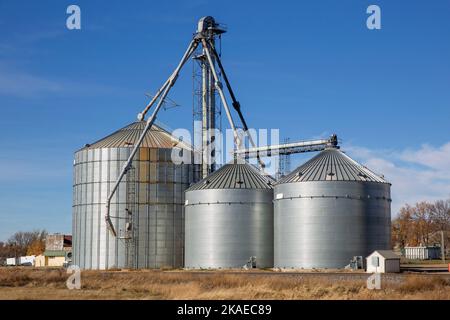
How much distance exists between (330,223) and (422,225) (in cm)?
12291

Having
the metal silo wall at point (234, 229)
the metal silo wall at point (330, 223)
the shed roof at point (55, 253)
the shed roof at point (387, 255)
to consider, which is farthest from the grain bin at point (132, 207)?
the shed roof at point (55, 253)

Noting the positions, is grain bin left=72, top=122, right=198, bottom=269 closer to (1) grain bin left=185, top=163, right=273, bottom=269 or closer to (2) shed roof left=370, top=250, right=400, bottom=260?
(1) grain bin left=185, top=163, right=273, bottom=269

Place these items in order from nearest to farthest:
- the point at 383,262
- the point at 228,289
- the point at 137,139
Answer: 1. the point at 228,289
2. the point at 383,262
3. the point at 137,139

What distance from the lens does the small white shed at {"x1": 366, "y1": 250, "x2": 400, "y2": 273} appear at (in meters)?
70.7

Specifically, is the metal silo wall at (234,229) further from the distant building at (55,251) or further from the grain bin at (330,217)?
the distant building at (55,251)

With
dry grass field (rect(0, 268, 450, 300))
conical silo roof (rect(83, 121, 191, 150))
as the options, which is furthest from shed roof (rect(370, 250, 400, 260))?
conical silo roof (rect(83, 121, 191, 150))

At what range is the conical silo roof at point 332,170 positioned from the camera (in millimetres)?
77812

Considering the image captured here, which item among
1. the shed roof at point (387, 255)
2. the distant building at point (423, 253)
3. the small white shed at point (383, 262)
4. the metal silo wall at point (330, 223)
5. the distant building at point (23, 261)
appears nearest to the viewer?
the small white shed at point (383, 262)

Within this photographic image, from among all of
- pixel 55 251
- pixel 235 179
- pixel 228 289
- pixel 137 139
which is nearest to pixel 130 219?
pixel 137 139

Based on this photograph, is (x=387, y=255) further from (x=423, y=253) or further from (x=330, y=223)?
(x=423, y=253)

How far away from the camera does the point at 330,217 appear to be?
7581cm

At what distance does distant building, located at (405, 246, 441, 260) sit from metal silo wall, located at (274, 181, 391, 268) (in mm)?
81608

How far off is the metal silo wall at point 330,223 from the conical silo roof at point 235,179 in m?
6.55
